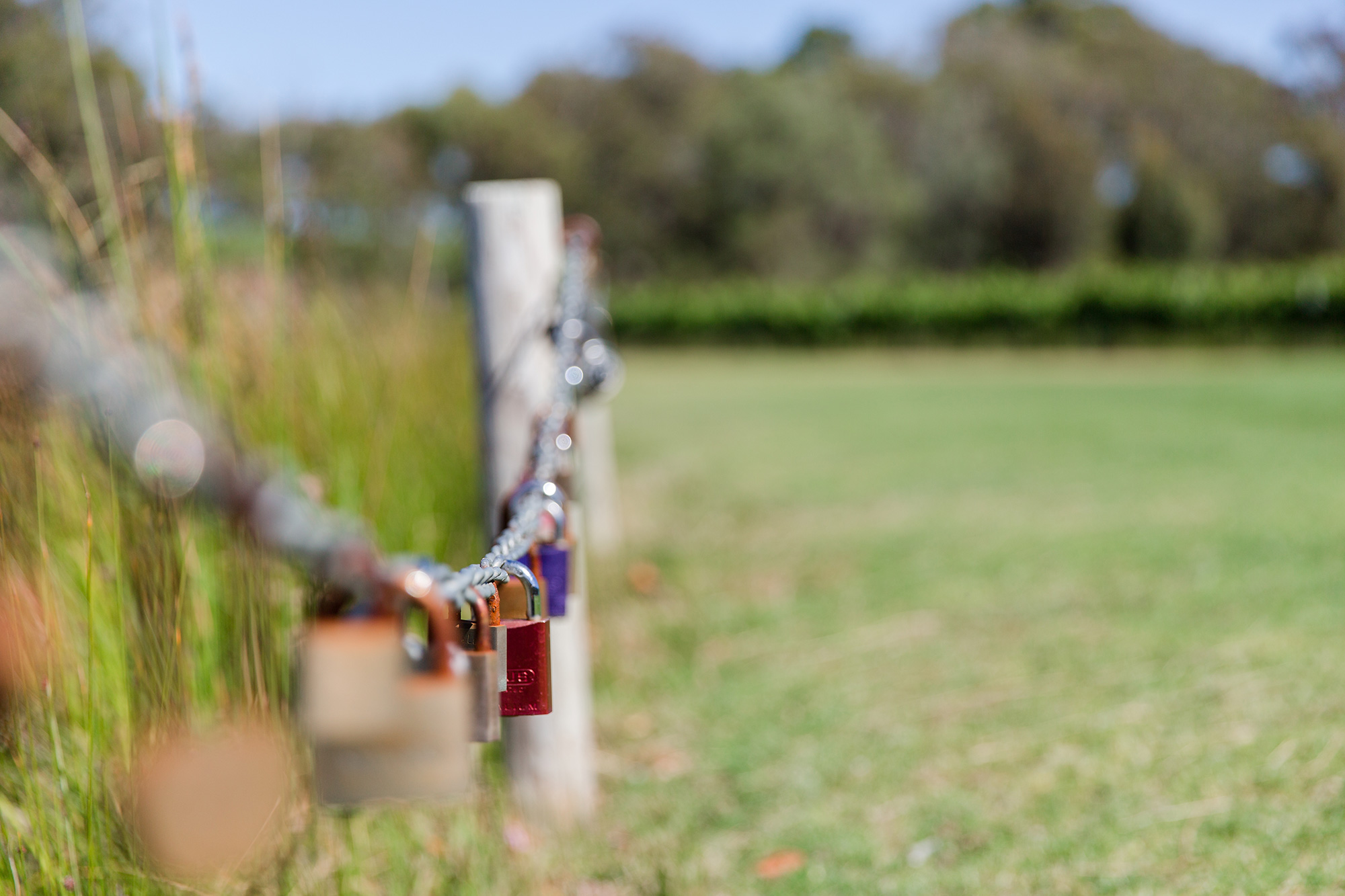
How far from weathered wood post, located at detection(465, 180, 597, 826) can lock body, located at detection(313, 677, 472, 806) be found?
1634mm

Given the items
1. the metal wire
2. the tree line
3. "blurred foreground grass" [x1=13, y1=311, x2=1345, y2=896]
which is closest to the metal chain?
the metal wire

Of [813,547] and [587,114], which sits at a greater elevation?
[587,114]

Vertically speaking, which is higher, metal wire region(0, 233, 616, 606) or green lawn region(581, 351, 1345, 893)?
metal wire region(0, 233, 616, 606)

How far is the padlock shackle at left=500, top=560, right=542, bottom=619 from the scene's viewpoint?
0.93 m

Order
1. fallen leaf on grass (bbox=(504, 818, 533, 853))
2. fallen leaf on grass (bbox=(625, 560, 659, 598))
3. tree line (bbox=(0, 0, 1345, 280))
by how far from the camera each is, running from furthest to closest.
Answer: tree line (bbox=(0, 0, 1345, 280))
fallen leaf on grass (bbox=(625, 560, 659, 598))
fallen leaf on grass (bbox=(504, 818, 533, 853))

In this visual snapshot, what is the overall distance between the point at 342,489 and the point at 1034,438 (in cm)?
698

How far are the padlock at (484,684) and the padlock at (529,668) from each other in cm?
6

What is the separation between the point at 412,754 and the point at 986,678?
2649mm

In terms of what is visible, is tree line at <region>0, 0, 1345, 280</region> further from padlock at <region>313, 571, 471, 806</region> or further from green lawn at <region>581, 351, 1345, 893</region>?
padlock at <region>313, 571, 471, 806</region>

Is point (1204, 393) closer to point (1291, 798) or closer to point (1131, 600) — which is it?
point (1131, 600)

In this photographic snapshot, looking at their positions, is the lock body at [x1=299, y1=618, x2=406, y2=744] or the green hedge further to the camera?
the green hedge

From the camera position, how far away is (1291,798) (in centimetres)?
215

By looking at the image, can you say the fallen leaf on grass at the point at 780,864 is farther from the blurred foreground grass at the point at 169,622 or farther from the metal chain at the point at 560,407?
the metal chain at the point at 560,407

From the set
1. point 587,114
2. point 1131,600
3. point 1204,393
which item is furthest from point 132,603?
point 587,114
